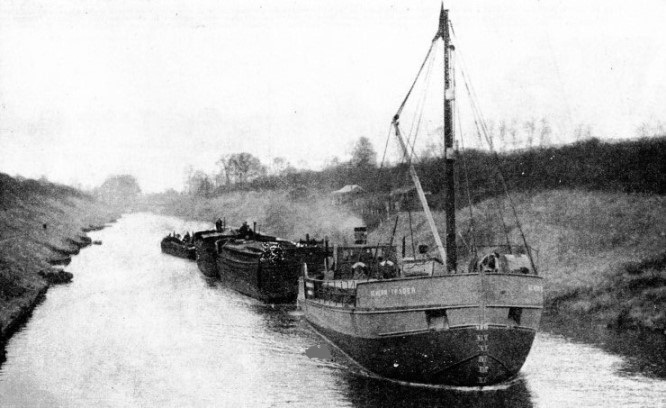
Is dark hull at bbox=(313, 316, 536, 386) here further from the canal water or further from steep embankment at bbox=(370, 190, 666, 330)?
steep embankment at bbox=(370, 190, 666, 330)

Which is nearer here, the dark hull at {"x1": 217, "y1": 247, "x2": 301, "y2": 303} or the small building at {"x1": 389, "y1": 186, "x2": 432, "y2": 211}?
the dark hull at {"x1": 217, "y1": 247, "x2": 301, "y2": 303}

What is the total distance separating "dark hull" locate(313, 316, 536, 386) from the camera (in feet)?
53.4

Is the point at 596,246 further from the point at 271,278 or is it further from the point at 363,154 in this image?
the point at 363,154

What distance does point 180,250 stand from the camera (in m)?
57.3

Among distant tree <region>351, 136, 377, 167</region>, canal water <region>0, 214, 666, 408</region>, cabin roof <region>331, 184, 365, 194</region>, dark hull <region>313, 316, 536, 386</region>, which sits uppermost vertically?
distant tree <region>351, 136, 377, 167</region>

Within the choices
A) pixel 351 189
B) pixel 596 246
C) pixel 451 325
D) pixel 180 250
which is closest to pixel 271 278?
pixel 596 246

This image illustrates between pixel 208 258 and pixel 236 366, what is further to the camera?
pixel 208 258

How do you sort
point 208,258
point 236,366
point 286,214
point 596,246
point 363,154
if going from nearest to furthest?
point 236,366 → point 596,246 → point 208,258 → point 286,214 → point 363,154

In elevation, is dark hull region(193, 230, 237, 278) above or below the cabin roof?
below

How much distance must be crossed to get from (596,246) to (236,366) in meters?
19.0

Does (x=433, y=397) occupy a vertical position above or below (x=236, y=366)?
above

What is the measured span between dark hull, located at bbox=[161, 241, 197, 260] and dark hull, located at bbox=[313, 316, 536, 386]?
134 ft

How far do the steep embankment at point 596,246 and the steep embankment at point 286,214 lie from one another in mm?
13761

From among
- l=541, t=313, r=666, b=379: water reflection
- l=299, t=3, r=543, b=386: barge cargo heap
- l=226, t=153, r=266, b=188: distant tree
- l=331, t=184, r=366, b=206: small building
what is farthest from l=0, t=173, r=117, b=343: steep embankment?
l=226, t=153, r=266, b=188: distant tree
